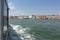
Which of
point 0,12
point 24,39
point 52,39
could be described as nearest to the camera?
point 0,12

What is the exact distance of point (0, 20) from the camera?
6.79 feet

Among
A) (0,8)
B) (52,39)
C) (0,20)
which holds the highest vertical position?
(0,8)

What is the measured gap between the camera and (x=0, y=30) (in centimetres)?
208

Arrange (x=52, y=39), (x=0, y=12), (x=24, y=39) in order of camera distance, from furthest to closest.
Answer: (x=52, y=39), (x=24, y=39), (x=0, y=12)

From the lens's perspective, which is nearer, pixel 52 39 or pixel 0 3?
pixel 0 3

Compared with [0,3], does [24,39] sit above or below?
below

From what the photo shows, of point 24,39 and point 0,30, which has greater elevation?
point 0,30

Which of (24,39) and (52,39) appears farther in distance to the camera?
(52,39)

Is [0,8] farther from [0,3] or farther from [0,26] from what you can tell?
[0,26]

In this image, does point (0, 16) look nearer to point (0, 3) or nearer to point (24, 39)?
point (0, 3)

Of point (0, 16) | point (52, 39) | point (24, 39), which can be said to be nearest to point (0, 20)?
point (0, 16)

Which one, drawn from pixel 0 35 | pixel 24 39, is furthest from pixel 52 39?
pixel 0 35

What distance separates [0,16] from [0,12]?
6cm

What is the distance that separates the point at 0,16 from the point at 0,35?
0.25 metres
